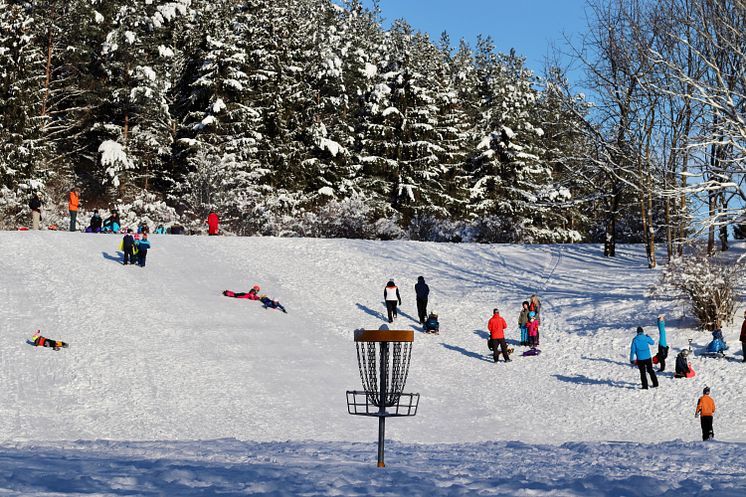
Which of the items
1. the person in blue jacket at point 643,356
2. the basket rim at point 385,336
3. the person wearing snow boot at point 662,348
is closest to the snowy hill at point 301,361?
the person in blue jacket at point 643,356

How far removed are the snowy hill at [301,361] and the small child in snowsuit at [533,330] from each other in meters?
0.44

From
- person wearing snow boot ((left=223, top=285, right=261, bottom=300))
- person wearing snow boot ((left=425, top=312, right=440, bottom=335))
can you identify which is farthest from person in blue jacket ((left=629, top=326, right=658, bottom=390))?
person wearing snow boot ((left=223, top=285, right=261, bottom=300))

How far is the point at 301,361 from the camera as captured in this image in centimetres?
1902

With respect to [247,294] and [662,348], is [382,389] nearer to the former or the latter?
[662,348]

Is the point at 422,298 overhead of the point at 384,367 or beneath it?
overhead

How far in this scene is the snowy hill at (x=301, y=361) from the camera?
13500mm

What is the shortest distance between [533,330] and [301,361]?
605 centimetres

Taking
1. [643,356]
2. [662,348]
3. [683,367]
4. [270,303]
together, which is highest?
[270,303]

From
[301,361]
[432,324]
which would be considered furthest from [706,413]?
[432,324]

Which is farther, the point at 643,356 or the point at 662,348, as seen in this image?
the point at 662,348

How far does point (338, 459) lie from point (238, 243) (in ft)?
→ 69.5

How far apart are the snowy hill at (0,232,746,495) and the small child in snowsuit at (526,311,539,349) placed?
44 centimetres

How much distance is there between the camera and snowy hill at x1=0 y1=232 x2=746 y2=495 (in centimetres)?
1350

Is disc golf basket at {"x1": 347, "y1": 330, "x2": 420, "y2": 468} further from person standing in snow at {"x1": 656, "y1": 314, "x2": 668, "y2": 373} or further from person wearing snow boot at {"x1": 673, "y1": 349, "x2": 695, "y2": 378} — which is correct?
person standing in snow at {"x1": 656, "y1": 314, "x2": 668, "y2": 373}
